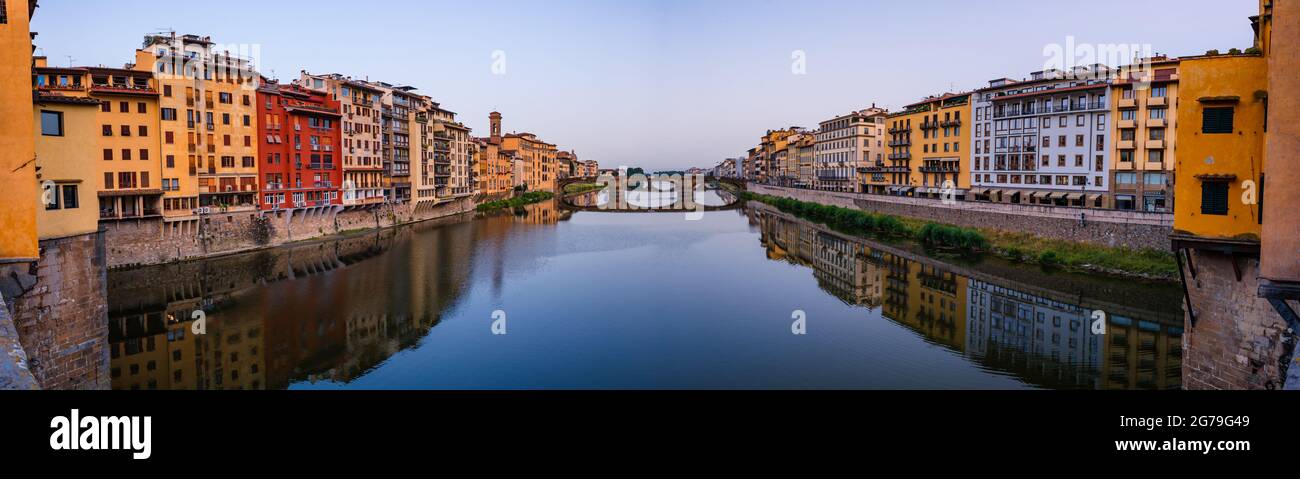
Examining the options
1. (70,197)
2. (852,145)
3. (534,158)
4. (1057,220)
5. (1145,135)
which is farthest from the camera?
(534,158)

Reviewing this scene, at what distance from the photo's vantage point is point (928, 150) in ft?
117

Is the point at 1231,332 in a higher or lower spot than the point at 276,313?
higher

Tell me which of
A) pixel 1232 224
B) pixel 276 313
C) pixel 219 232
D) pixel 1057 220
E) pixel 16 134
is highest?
pixel 16 134

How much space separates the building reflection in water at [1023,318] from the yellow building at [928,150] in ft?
33.7

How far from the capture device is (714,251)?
1139 inches

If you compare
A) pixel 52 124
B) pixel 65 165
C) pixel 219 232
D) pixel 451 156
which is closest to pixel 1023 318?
pixel 65 165

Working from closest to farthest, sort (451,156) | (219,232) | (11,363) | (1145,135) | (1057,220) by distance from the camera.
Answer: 1. (11,363)
2. (1057,220)
3. (219,232)
4. (1145,135)
5. (451,156)

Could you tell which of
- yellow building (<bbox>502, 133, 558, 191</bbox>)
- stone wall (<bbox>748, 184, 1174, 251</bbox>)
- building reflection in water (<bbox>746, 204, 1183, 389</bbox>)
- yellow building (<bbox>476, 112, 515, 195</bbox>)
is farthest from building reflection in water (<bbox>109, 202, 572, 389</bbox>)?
yellow building (<bbox>502, 133, 558, 191</bbox>)

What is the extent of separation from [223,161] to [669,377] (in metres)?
19.0

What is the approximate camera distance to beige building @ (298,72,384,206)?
98.6 ft

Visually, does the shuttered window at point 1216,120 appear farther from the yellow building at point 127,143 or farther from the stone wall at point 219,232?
the yellow building at point 127,143

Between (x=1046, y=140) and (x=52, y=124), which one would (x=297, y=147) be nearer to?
(x=52, y=124)

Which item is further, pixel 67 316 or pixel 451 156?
pixel 451 156

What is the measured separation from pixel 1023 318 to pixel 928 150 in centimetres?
2175
